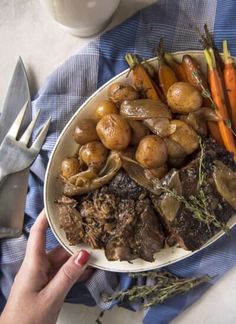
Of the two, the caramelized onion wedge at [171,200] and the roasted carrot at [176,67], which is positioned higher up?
the roasted carrot at [176,67]

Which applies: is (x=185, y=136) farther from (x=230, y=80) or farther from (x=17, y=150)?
(x=17, y=150)

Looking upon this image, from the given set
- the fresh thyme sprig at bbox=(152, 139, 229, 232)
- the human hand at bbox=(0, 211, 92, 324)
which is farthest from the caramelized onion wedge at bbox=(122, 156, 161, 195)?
the human hand at bbox=(0, 211, 92, 324)

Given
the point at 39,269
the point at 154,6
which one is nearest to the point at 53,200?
the point at 39,269

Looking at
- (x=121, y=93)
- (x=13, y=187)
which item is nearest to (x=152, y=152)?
(x=121, y=93)

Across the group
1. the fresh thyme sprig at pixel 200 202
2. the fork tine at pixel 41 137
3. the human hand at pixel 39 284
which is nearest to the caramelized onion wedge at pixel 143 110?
the fresh thyme sprig at pixel 200 202

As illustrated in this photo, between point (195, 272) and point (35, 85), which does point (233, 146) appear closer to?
point (195, 272)

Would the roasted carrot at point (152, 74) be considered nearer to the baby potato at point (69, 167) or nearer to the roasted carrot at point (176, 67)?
the roasted carrot at point (176, 67)
